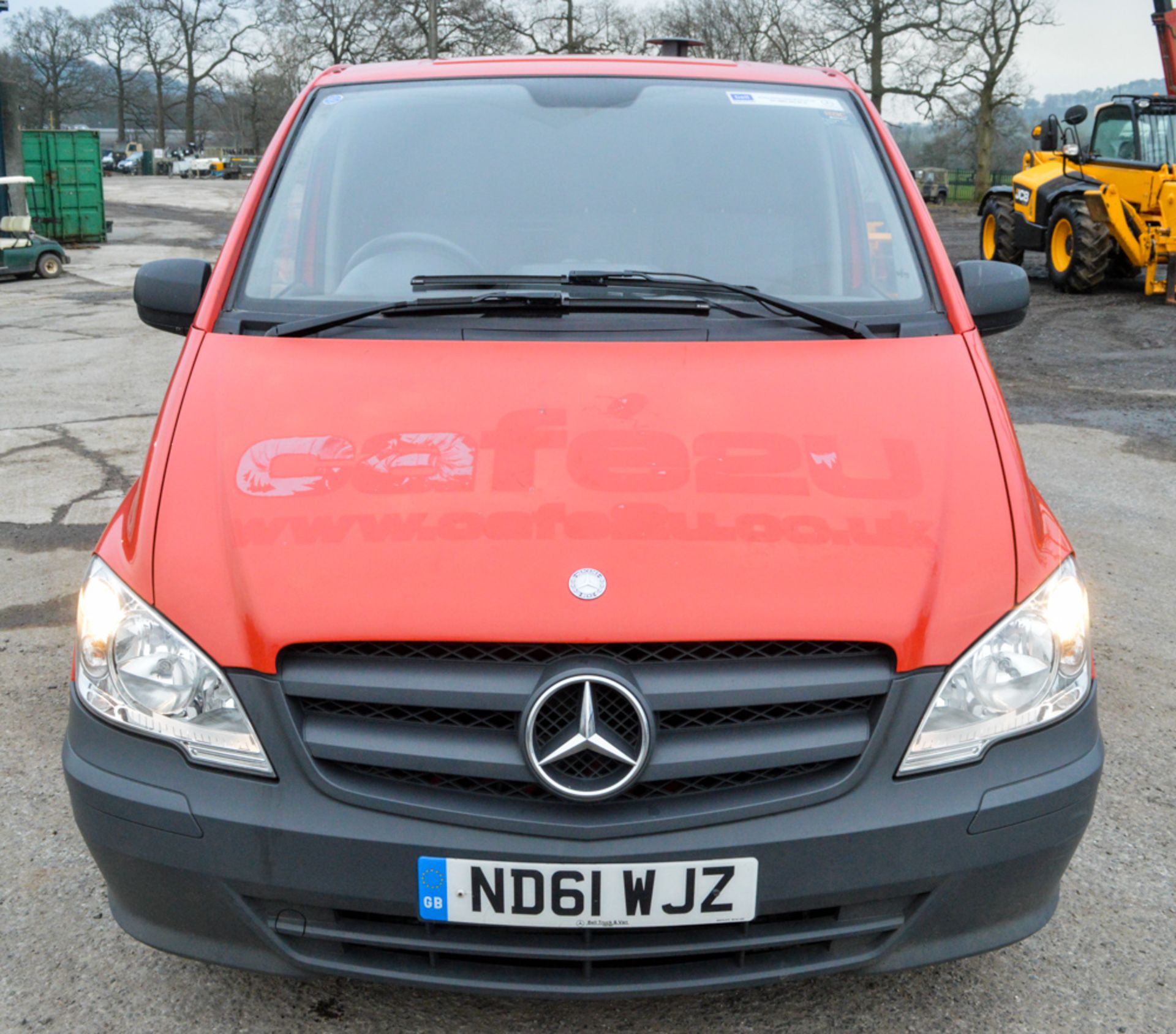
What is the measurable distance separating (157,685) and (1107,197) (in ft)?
47.2

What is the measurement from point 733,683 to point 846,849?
0.30 metres

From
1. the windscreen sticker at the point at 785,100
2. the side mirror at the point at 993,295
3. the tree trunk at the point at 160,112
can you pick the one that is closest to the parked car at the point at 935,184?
the windscreen sticker at the point at 785,100

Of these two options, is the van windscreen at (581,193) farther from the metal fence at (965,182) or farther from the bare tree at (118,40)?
the bare tree at (118,40)

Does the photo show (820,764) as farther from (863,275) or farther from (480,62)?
(480,62)

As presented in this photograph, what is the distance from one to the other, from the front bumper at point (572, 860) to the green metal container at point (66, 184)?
21851 mm

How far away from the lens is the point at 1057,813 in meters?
1.95

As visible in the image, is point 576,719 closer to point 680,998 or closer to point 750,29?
point 680,998

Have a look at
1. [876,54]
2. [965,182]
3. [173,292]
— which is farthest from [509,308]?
[965,182]

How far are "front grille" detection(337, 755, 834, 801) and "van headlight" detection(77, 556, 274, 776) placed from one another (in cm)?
20

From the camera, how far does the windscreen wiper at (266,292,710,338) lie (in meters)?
2.55

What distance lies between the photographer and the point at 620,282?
8.68 ft

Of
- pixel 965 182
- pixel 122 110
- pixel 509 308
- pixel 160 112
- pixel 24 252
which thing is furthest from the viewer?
pixel 122 110

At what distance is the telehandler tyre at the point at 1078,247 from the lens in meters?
14.1

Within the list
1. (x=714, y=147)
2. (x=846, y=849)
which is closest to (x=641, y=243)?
(x=714, y=147)
